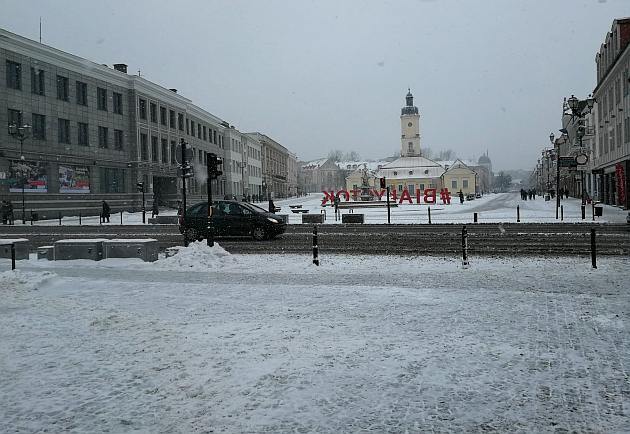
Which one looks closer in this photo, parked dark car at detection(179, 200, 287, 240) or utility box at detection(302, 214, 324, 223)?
parked dark car at detection(179, 200, 287, 240)

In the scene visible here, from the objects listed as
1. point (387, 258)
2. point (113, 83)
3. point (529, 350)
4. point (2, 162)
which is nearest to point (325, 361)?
point (529, 350)

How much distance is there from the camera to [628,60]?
124 feet

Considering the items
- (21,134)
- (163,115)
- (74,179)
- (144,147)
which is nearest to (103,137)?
(144,147)

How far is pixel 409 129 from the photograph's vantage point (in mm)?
130125

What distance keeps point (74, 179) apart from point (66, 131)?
4153 millimetres

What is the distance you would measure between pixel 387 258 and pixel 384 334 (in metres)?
7.97

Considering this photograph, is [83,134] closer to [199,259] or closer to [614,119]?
[199,259]

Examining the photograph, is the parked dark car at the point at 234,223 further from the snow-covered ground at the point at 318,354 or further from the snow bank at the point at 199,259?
the snow-covered ground at the point at 318,354

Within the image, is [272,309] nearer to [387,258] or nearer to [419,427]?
[419,427]

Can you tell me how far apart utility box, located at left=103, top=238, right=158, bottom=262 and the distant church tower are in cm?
11706

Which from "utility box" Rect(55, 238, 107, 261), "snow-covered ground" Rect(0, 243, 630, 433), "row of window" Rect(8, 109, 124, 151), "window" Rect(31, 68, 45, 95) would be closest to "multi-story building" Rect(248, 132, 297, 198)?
"row of window" Rect(8, 109, 124, 151)

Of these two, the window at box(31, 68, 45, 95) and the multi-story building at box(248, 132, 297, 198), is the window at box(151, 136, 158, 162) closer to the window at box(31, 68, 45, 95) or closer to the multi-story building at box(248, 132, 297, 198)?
the window at box(31, 68, 45, 95)

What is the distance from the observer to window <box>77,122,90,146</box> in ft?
158

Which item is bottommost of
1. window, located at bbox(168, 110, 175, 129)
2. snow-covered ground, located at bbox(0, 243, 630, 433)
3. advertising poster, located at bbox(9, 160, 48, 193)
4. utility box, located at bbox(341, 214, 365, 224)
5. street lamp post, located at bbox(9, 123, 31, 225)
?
snow-covered ground, located at bbox(0, 243, 630, 433)
